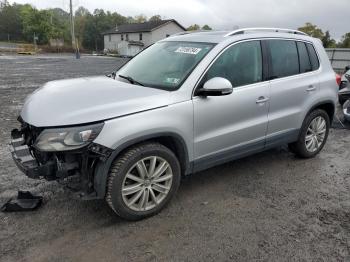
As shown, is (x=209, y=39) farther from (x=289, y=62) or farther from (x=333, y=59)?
(x=333, y=59)

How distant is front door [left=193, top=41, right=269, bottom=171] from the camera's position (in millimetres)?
3801

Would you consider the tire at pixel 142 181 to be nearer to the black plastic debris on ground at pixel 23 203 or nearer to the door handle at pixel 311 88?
the black plastic debris on ground at pixel 23 203

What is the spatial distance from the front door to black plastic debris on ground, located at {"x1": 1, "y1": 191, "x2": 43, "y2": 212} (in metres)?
1.73

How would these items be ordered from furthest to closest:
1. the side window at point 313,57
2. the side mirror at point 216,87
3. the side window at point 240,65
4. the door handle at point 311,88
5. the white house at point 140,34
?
the white house at point 140,34 → the side window at point 313,57 → the door handle at point 311,88 → the side window at point 240,65 → the side mirror at point 216,87

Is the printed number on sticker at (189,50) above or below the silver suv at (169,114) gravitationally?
above

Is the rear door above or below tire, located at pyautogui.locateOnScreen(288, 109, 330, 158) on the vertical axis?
above

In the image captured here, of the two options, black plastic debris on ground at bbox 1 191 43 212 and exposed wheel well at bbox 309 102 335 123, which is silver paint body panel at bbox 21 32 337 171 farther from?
black plastic debris on ground at bbox 1 191 43 212

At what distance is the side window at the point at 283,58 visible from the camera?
4496 millimetres

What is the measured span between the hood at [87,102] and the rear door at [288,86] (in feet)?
5.38

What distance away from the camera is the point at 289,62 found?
4719mm

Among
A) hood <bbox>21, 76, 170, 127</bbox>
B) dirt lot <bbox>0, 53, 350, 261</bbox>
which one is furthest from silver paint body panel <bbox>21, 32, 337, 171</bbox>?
dirt lot <bbox>0, 53, 350, 261</bbox>

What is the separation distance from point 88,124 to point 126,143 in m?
0.37

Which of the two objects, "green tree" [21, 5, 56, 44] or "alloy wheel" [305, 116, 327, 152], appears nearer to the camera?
"alloy wheel" [305, 116, 327, 152]

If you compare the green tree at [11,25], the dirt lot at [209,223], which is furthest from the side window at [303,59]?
the green tree at [11,25]
